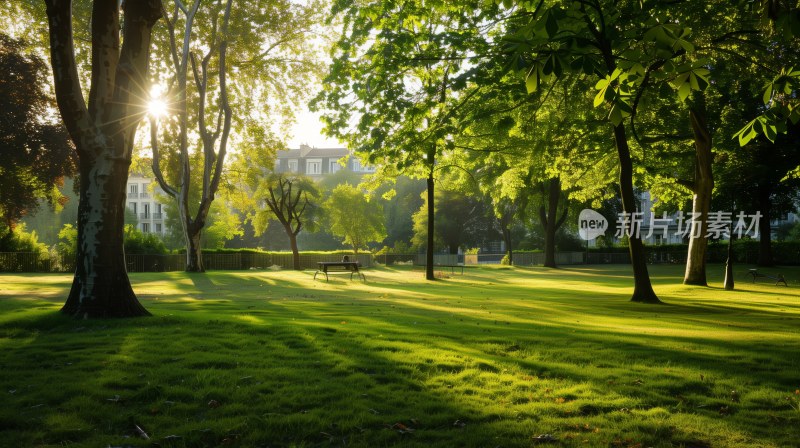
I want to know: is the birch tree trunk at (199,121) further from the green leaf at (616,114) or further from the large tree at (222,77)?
the green leaf at (616,114)

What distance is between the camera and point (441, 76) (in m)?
17.2

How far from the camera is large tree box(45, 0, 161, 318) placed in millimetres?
10562

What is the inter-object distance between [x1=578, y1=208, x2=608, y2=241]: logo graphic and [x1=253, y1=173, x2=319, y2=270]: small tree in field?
2811 cm

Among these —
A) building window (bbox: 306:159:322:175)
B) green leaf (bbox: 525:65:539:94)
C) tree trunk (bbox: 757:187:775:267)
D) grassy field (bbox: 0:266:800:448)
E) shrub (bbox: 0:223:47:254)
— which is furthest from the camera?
building window (bbox: 306:159:322:175)

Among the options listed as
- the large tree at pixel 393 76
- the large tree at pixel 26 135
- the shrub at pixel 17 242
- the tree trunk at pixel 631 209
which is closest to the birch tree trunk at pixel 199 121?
the large tree at pixel 26 135

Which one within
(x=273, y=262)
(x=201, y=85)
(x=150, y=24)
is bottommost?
(x=273, y=262)

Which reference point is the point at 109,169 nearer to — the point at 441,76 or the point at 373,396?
the point at 373,396

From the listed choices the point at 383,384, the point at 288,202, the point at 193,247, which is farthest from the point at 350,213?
the point at 383,384

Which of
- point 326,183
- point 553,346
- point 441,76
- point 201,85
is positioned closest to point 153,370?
point 553,346

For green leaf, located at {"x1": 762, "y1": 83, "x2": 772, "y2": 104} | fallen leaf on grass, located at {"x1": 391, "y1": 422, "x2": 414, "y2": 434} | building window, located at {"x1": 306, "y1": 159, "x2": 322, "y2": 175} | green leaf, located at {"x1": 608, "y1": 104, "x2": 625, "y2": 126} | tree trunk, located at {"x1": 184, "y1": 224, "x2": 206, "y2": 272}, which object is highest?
building window, located at {"x1": 306, "y1": 159, "x2": 322, "y2": 175}

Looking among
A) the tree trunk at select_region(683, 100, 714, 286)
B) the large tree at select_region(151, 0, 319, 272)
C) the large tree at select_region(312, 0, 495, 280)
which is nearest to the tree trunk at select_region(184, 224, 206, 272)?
the large tree at select_region(151, 0, 319, 272)

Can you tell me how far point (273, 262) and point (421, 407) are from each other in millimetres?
48477

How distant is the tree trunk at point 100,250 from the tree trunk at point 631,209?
13877 millimetres

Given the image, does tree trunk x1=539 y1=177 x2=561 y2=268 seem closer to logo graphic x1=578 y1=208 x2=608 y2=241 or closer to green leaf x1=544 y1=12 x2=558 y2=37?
logo graphic x1=578 y1=208 x2=608 y2=241
